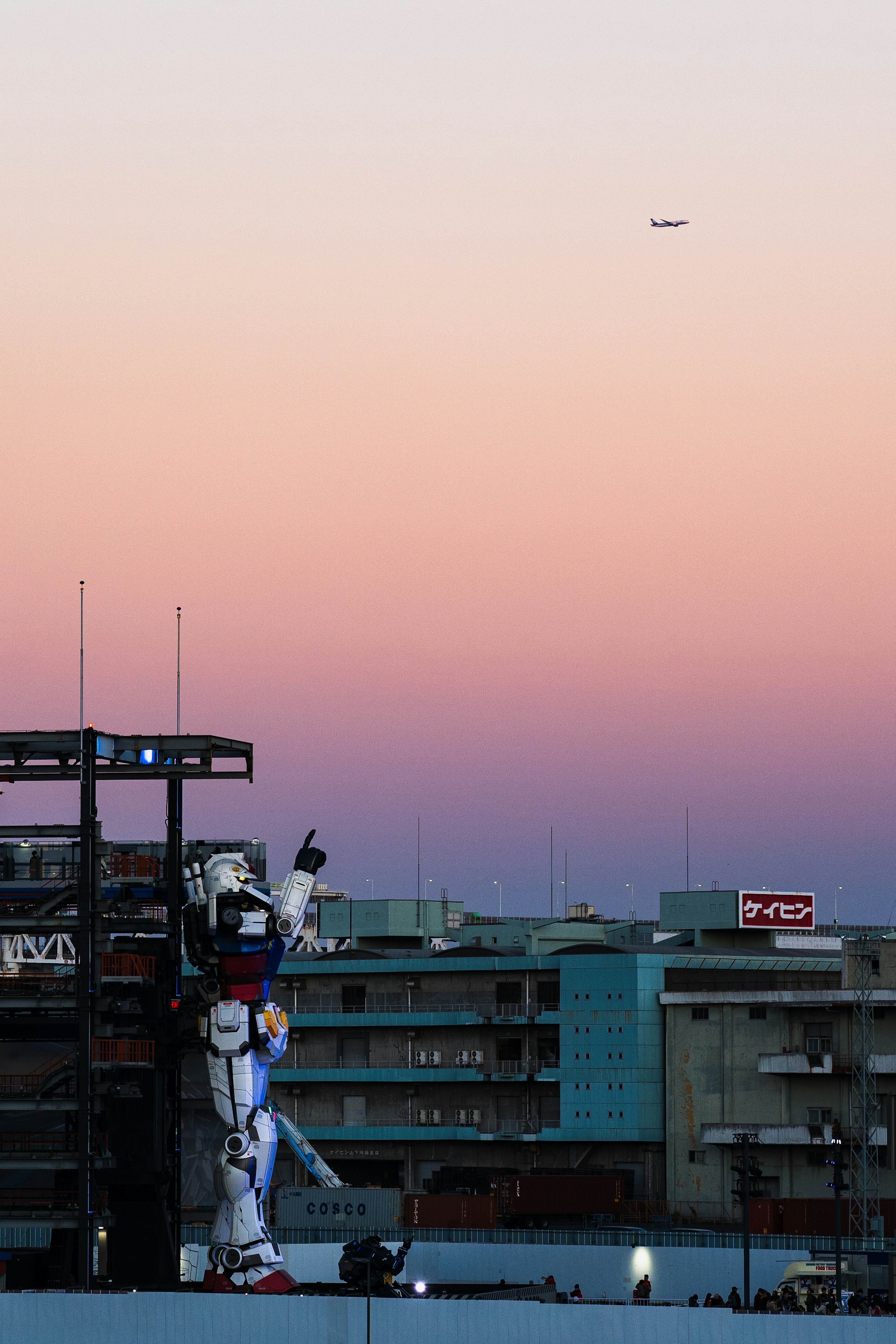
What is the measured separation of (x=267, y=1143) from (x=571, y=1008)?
53232 mm

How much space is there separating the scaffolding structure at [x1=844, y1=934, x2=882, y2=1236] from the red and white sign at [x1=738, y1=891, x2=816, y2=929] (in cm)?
2049

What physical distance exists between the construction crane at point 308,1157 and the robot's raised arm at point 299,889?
146 feet

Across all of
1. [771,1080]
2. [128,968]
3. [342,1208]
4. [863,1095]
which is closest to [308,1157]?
[342,1208]

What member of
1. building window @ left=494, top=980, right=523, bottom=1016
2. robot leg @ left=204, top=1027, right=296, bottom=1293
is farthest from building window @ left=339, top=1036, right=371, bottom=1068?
robot leg @ left=204, top=1027, right=296, bottom=1293

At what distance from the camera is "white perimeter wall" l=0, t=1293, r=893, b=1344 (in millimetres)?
55781

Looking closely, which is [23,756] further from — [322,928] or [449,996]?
[322,928]

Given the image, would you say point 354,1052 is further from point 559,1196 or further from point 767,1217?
point 767,1217

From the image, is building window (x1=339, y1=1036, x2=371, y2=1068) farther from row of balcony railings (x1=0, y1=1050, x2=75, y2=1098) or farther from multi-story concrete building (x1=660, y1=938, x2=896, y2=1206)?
row of balcony railings (x1=0, y1=1050, x2=75, y2=1098)

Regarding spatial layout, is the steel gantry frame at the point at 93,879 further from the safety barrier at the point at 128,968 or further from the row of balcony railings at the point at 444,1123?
the row of balcony railings at the point at 444,1123

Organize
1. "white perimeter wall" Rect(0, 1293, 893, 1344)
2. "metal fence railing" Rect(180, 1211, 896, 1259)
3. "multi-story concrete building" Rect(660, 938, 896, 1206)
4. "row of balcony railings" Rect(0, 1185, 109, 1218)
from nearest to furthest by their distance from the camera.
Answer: "white perimeter wall" Rect(0, 1293, 893, 1344), "row of balcony railings" Rect(0, 1185, 109, 1218), "metal fence railing" Rect(180, 1211, 896, 1259), "multi-story concrete building" Rect(660, 938, 896, 1206)

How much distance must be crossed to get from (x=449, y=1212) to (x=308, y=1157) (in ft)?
46.8

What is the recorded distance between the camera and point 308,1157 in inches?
4299

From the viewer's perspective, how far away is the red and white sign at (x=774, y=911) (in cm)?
12900

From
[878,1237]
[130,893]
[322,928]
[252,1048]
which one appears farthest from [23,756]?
[322,928]
